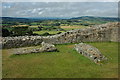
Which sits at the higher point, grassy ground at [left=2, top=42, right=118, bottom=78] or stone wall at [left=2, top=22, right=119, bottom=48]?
stone wall at [left=2, top=22, right=119, bottom=48]

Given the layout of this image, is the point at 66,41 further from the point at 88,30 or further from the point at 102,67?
the point at 102,67

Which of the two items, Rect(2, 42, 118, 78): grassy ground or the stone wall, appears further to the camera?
the stone wall

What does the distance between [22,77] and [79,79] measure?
2878 millimetres

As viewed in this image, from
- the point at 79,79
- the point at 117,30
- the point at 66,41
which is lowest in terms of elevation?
the point at 79,79

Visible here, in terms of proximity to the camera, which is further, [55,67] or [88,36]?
[88,36]

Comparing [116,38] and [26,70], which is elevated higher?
[116,38]

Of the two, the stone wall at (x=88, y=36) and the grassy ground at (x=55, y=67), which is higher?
the stone wall at (x=88, y=36)

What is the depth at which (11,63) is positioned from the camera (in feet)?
34.4

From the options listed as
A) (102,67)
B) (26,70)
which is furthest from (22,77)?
(102,67)

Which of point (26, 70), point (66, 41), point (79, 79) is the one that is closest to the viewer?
point (79, 79)

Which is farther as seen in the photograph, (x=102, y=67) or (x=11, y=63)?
(x=11, y=63)

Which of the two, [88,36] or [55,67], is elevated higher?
[88,36]

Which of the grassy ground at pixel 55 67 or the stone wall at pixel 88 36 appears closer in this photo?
the grassy ground at pixel 55 67

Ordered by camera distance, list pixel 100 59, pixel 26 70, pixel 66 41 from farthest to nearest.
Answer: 1. pixel 66 41
2. pixel 100 59
3. pixel 26 70
